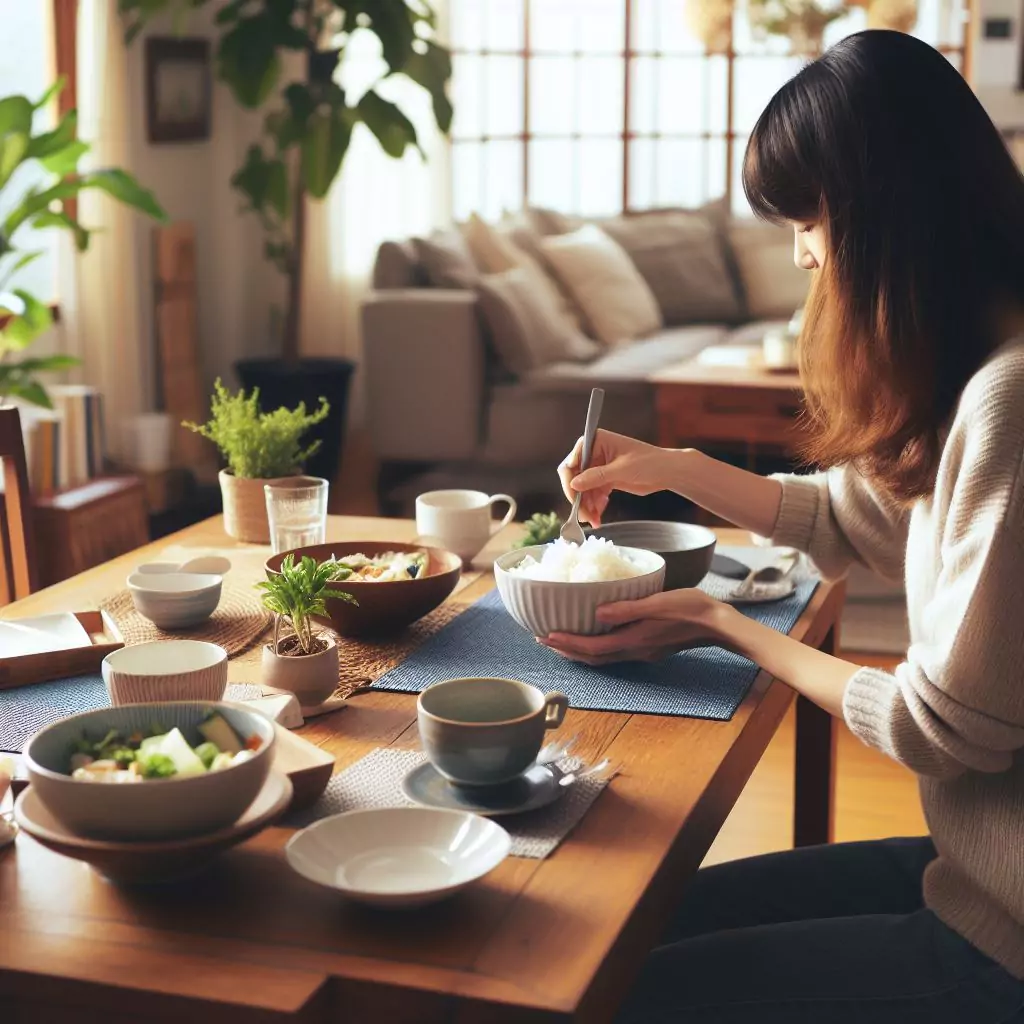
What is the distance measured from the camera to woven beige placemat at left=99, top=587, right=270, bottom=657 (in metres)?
1.57

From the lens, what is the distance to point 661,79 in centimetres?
686

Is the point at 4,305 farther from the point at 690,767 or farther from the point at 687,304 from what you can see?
the point at 687,304

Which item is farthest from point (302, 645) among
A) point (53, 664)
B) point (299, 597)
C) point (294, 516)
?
point (294, 516)

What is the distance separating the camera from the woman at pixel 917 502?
1.18 m

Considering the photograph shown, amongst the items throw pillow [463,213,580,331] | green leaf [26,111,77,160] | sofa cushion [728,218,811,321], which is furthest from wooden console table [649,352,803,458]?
sofa cushion [728,218,811,321]

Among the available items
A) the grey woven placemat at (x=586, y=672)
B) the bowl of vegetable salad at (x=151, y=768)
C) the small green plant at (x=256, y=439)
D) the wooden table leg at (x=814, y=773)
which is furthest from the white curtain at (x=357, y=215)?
the bowl of vegetable salad at (x=151, y=768)

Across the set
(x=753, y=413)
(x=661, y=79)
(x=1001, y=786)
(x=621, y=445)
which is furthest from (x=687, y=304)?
(x=1001, y=786)

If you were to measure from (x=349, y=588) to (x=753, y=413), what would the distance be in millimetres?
2832

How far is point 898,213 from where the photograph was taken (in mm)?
1249

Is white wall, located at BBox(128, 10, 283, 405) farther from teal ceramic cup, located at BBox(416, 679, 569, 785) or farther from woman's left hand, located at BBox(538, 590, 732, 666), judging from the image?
teal ceramic cup, located at BBox(416, 679, 569, 785)

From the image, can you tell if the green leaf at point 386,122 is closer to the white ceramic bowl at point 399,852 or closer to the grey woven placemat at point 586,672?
the grey woven placemat at point 586,672

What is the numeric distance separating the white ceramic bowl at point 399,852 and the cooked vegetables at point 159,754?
0.07 meters

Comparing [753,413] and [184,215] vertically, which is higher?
[184,215]

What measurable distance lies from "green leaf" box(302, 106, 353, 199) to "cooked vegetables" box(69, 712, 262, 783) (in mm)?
3982
